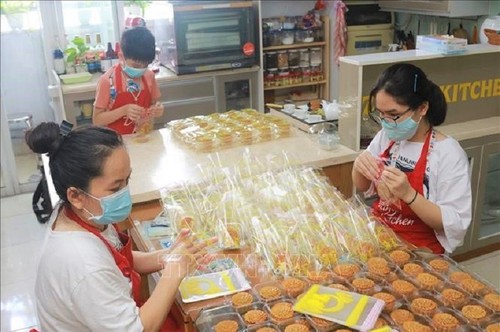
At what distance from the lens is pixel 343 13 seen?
444 centimetres

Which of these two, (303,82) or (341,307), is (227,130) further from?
(303,82)

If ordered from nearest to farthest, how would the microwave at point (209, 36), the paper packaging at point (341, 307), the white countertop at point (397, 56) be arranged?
1. the paper packaging at point (341, 307)
2. the white countertop at point (397, 56)
3. the microwave at point (209, 36)

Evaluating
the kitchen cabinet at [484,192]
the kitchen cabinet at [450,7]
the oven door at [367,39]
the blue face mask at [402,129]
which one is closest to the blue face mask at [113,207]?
the blue face mask at [402,129]

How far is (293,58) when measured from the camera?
4.68 metres

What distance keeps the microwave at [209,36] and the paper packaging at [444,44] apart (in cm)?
189

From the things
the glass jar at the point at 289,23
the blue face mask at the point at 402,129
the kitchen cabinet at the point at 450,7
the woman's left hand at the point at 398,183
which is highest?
the kitchen cabinet at the point at 450,7

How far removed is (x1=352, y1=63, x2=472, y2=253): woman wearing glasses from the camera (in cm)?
173

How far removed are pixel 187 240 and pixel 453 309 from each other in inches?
29.7

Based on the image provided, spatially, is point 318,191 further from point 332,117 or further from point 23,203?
point 23,203

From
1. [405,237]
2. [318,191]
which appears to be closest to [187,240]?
[318,191]

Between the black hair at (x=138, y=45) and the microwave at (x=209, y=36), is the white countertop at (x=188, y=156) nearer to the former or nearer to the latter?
the black hair at (x=138, y=45)

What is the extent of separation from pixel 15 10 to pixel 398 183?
376 centimetres

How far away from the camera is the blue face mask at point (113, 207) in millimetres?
1331

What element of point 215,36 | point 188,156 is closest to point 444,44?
point 188,156
